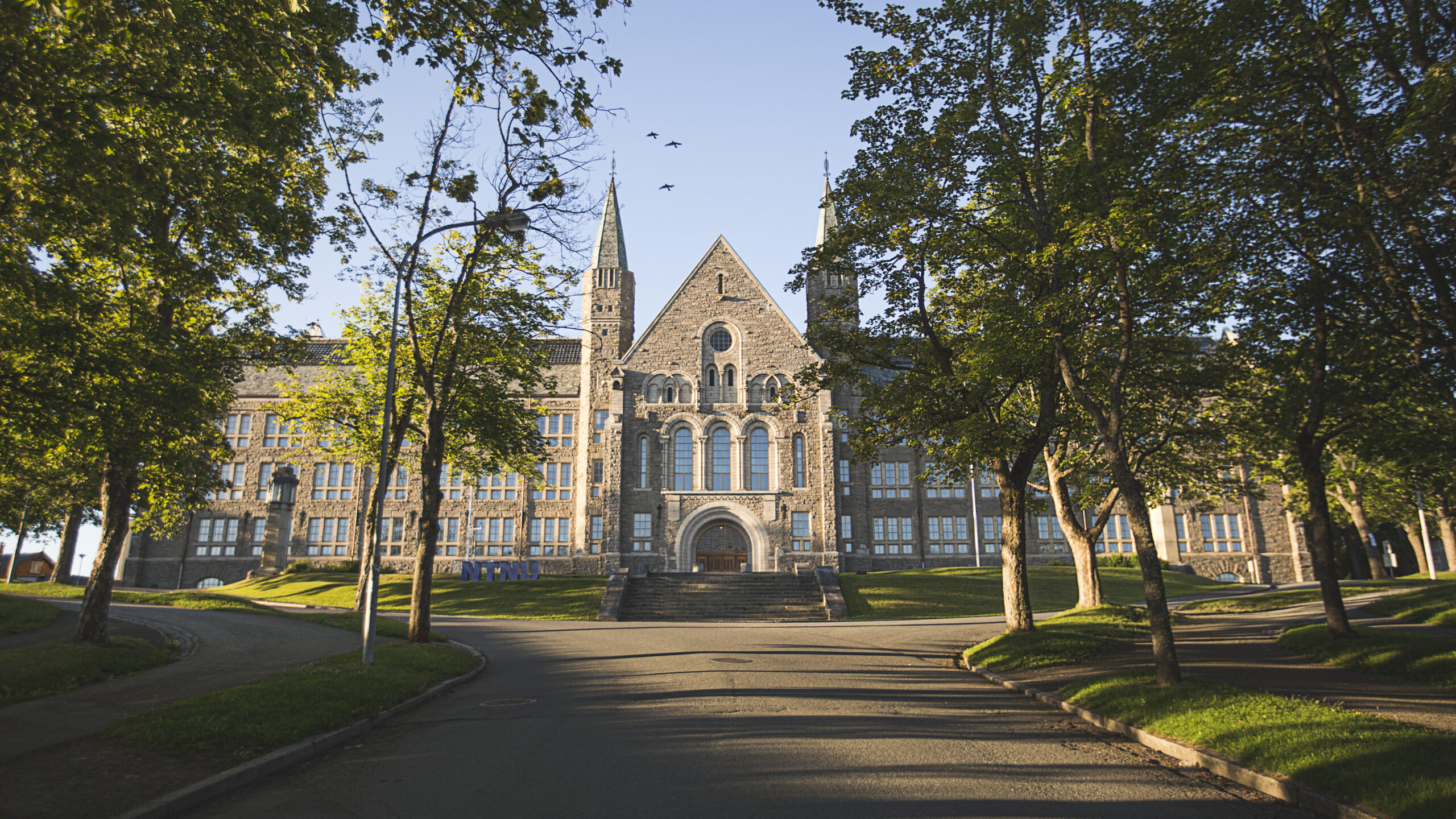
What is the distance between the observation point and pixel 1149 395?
20.8 m

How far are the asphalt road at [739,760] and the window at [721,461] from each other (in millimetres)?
31823

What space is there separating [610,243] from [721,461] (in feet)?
57.4

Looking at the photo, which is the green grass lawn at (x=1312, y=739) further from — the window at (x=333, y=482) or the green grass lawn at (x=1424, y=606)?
the window at (x=333, y=482)

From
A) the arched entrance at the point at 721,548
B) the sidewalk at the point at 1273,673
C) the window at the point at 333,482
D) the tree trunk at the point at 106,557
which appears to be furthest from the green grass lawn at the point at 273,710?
the window at the point at 333,482

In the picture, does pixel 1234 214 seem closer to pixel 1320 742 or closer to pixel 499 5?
pixel 1320 742

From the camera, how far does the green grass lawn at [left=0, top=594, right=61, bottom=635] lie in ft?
70.5

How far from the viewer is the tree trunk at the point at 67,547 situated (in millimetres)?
Result: 41500

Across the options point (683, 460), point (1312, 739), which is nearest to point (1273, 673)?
point (1312, 739)

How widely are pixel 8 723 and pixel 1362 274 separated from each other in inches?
912

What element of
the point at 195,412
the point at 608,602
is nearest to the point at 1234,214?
the point at 195,412

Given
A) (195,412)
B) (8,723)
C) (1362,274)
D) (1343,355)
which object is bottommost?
(8,723)

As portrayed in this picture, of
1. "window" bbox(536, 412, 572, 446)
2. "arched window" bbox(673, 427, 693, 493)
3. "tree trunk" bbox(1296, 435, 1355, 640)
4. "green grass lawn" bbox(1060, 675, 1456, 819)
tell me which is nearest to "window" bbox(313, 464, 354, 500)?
"window" bbox(536, 412, 572, 446)

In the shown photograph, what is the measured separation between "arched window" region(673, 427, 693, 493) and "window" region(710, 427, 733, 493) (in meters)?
1.33

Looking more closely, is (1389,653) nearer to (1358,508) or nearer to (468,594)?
(1358,508)
